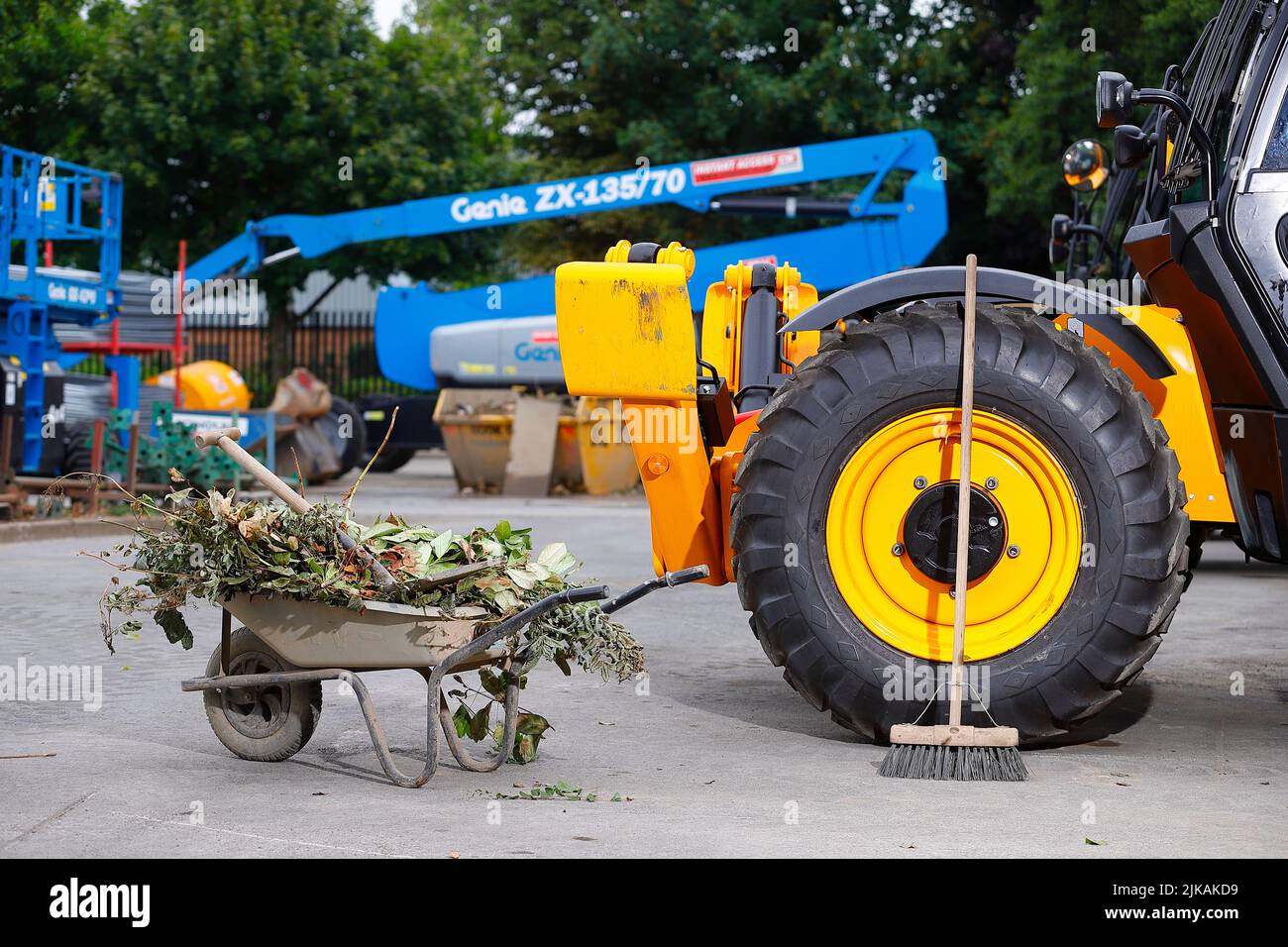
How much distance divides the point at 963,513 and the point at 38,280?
11.9m

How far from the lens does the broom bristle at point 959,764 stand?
518cm

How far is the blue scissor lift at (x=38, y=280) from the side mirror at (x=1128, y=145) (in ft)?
36.7

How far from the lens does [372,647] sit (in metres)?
5.11

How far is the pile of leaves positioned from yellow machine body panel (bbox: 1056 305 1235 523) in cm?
222

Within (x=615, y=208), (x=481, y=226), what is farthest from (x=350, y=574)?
(x=481, y=226)

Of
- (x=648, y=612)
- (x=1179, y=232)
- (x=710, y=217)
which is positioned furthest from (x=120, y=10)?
(x=1179, y=232)

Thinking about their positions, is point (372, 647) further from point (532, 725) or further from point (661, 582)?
point (661, 582)

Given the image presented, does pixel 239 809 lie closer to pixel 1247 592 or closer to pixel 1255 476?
pixel 1255 476

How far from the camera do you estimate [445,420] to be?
2030 cm

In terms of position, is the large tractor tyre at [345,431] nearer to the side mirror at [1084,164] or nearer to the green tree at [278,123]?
the green tree at [278,123]

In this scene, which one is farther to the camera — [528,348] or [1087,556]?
[528,348]

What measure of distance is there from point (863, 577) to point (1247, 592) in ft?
20.2

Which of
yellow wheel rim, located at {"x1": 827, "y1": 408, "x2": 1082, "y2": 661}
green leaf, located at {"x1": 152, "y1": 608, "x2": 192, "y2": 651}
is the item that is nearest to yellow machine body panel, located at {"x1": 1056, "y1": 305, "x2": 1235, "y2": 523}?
yellow wheel rim, located at {"x1": 827, "y1": 408, "x2": 1082, "y2": 661}

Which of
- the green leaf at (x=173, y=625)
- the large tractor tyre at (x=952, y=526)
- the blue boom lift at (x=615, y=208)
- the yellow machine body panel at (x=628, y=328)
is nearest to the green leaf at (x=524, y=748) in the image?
the large tractor tyre at (x=952, y=526)
